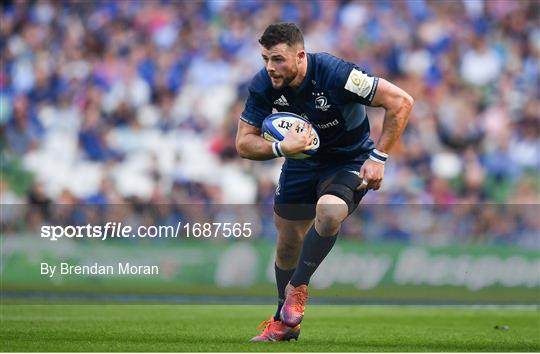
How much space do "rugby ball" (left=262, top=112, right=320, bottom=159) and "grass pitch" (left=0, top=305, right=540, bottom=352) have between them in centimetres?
147

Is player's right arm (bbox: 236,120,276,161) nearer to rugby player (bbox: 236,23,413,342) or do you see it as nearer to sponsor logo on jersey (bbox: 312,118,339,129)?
rugby player (bbox: 236,23,413,342)

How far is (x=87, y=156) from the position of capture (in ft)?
61.4

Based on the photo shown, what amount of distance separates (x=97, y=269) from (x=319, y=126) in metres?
7.01

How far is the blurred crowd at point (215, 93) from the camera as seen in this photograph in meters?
17.8

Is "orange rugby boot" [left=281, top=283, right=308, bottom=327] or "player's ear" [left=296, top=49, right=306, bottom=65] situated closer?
"player's ear" [left=296, top=49, right=306, bottom=65]

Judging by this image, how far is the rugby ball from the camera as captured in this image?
334 inches

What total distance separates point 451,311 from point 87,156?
7387 millimetres

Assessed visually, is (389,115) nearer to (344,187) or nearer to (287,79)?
(344,187)

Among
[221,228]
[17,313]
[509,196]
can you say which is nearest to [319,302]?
[221,228]

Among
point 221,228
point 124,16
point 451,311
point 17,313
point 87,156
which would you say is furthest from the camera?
point 124,16

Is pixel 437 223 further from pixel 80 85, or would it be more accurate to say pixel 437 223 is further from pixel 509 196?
pixel 80 85

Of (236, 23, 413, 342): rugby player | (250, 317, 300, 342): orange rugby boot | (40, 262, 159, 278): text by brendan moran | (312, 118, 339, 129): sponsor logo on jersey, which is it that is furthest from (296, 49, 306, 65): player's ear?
(40, 262, 159, 278): text by brendan moran

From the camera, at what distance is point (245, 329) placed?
10.2 meters

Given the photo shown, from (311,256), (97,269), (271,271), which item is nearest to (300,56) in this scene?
(311,256)
